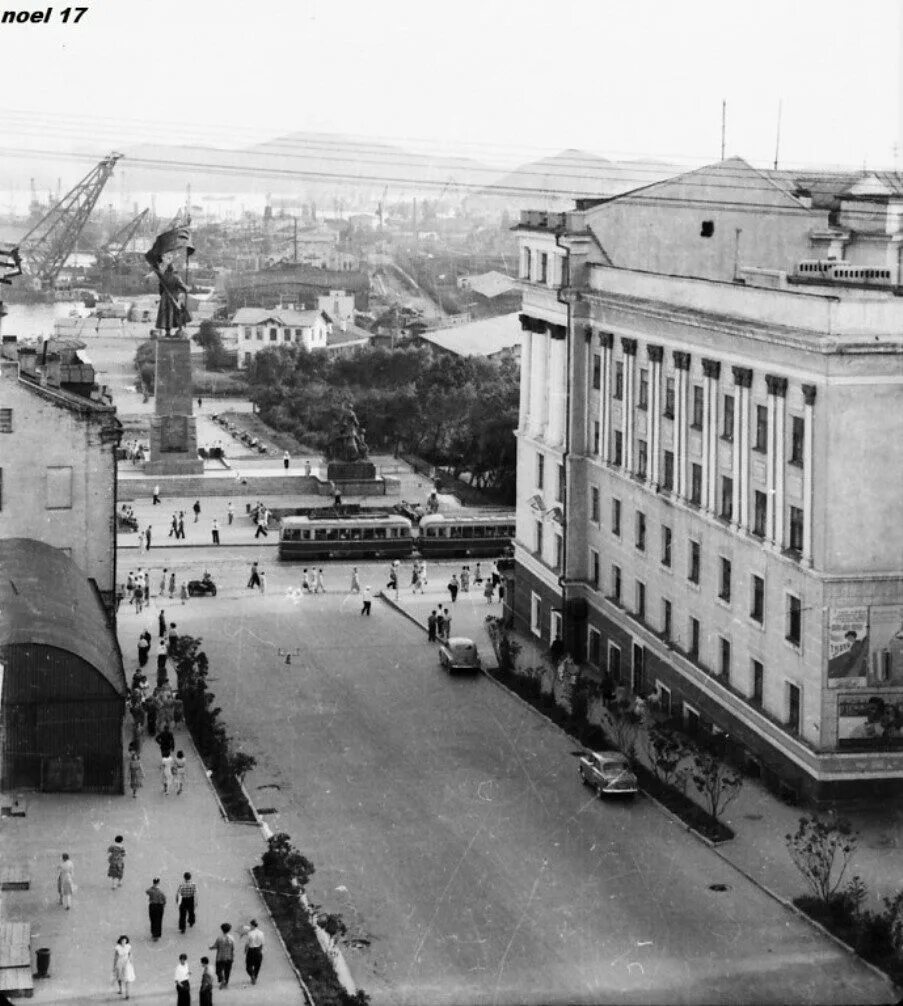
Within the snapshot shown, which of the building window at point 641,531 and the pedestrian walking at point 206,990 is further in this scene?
the building window at point 641,531

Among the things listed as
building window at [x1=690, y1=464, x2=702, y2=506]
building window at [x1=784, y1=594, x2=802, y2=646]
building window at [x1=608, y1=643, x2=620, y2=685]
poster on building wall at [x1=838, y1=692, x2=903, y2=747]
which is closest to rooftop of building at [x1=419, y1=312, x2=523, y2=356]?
building window at [x1=608, y1=643, x2=620, y2=685]

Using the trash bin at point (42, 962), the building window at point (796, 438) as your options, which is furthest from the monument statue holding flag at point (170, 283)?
the trash bin at point (42, 962)

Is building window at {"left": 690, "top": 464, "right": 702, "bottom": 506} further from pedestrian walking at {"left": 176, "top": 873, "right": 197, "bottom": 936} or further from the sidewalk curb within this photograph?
pedestrian walking at {"left": 176, "top": 873, "right": 197, "bottom": 936}

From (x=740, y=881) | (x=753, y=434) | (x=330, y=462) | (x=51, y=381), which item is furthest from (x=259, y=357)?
(x=740, y=881)

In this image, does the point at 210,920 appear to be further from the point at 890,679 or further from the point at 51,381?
the point at 51,381

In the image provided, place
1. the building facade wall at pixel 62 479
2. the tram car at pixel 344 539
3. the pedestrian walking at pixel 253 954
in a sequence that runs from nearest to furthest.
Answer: the pedestrian walking at pixel 253 954, the building facade wall at pixel 62 479, the tram car at pixel 344 539

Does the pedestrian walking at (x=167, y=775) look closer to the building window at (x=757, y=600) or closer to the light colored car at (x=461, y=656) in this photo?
the building window at (x=757, y=600)
